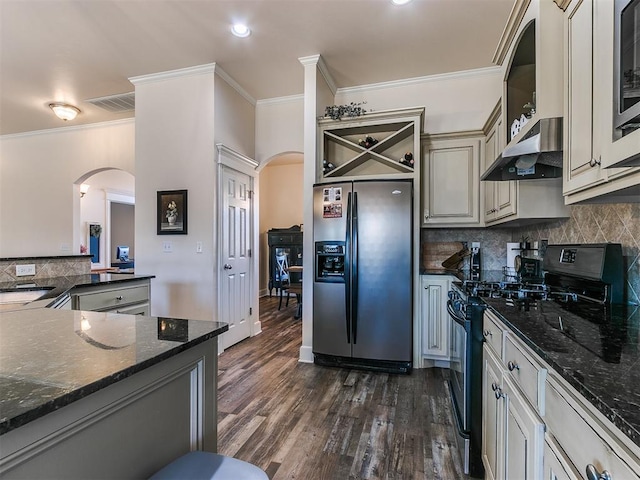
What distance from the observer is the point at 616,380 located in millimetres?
708

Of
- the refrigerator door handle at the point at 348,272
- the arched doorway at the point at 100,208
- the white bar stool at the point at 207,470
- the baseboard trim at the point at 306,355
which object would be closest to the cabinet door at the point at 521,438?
the white bar stool at the point at 207,470

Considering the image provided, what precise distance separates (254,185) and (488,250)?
9.41ft

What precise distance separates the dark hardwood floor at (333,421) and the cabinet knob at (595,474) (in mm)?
1247

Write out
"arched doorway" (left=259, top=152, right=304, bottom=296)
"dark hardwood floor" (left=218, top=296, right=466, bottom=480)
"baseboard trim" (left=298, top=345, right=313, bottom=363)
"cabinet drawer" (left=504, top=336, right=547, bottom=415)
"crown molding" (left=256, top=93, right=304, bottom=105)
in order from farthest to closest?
"arched doorway" (left=259, top=152, right=304, bottom=296), "crown molding" (left=256, top=93, right=304, bottom=105), "baseboard trim" (left=298, top=345, right=313, bottom=363), "dark hardwood floor" (left=218, top=296, right=466, bottom=480), "cabinet drawer" (left=504, top=336, right=547, bottom=415)

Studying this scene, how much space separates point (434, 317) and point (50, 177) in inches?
242

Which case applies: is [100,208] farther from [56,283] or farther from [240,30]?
[240,30]

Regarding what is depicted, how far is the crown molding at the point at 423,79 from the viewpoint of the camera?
3.49 meters

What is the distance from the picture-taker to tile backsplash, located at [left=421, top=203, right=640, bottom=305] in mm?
1487

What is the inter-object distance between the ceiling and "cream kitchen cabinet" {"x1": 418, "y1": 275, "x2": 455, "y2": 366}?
7.19 feet

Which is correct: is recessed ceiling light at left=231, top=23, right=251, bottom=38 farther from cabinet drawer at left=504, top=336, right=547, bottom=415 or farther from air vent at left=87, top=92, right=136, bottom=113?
cabinet drawer at left=504, top=336, right=547, bottom=415

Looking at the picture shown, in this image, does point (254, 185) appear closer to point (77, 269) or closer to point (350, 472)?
point (77, 269)

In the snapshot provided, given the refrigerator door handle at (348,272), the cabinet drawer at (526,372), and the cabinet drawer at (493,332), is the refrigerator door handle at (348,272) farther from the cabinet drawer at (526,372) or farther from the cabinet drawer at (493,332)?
the cabinet drawer at (526,372)

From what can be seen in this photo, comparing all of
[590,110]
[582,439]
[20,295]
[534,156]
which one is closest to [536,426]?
[582,439]

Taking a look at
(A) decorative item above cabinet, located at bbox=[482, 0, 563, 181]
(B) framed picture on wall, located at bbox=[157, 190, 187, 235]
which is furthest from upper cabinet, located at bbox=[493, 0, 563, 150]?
(B) framed picture on wall, located at bbox=[157, 190, 187, 235]
